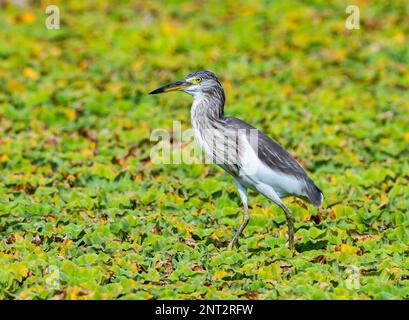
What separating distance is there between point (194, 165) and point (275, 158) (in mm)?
2109

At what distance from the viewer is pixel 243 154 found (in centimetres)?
683

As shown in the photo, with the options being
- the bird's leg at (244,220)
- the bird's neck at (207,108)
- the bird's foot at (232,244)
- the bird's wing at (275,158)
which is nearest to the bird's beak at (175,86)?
the bird's neck at (207,108)

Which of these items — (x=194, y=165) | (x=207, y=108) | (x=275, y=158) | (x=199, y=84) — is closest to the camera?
(x=275, y=158)

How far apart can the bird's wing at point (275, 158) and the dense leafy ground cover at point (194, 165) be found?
12.6 inches

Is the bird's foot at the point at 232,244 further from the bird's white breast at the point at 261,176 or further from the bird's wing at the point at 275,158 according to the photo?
the bird's wing at the point at 275,158

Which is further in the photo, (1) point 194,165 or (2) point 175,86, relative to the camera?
(1) point 194,165

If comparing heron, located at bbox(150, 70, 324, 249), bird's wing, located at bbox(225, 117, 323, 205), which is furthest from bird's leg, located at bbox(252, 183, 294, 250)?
bird's wing, located at bbox(225, 117, 323, 205)

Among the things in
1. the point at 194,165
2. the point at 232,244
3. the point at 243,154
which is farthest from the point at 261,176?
the point at 194,165

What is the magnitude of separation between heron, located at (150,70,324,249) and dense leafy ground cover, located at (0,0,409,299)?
1.07ft

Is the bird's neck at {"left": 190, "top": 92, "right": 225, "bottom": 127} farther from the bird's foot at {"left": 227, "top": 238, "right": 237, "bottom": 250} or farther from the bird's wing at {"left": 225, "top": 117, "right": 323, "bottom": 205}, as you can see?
the bird's foot at {"left": 227, "top": 238, "right": 237, "bottom": 250}

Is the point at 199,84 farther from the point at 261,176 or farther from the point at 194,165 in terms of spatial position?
the point at 194,165

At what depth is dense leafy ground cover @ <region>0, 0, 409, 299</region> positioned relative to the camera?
620 cm

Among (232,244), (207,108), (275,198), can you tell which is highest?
(207,108)
